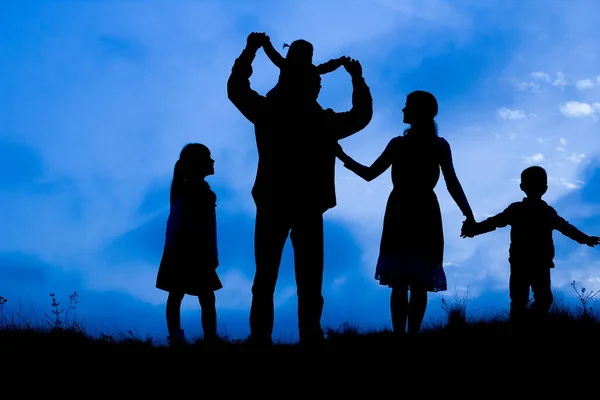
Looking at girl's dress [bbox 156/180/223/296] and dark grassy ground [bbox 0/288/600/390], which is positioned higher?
girl's dress [bbox 156/180/223/296]

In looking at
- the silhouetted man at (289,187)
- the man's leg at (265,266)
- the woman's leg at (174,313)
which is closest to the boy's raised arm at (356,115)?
the silhouetted man at (289,187)

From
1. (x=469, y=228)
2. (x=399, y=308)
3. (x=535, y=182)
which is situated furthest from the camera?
(x=535, y=182)

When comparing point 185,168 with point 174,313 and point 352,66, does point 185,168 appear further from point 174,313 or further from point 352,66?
point 352,66

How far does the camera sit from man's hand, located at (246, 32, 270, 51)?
634cm

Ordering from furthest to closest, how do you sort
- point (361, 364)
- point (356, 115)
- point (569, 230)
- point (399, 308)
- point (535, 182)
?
point (569, 230) < point (535, 182) < point (399, 308) < point (356, 115) < point (361, 364)

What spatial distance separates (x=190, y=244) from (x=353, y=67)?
3.00 metres

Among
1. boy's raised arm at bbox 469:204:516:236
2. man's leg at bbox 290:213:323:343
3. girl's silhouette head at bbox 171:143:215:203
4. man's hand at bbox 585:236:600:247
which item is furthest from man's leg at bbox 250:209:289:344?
man's hand at bbox 585:236:600:247

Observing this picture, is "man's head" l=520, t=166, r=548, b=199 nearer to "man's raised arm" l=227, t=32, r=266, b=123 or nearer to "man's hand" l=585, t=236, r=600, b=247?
"man's hand" l=585, t=236, r=600, b=247

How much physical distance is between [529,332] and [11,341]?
5.30 m

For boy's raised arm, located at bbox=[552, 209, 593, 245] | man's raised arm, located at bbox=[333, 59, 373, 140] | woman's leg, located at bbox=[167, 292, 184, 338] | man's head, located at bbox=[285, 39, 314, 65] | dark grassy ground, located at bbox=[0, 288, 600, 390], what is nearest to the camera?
dark grassy ground, located at bbox=[0, 288, 600, 390]

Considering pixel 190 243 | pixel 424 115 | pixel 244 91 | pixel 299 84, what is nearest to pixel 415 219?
pixel 424 115

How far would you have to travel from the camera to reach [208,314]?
8.16m

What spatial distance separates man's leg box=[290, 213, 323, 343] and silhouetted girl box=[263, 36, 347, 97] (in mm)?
1275

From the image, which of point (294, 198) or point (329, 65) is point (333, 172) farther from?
point (329, 65)
